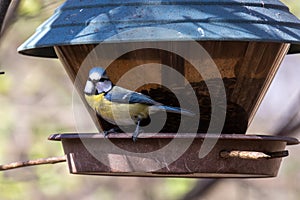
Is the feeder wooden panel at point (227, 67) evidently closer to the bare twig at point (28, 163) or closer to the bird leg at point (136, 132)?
the bird leg at point (136, 132)

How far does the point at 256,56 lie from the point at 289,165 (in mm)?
5570

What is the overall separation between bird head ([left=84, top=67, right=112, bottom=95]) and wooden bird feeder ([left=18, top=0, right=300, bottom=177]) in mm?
66

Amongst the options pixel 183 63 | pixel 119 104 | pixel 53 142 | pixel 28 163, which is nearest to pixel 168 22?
pixel 183 63

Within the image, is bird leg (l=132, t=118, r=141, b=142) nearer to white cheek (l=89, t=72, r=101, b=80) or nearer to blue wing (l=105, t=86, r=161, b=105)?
blue wing (l=105, t=86, r=161, b=105)

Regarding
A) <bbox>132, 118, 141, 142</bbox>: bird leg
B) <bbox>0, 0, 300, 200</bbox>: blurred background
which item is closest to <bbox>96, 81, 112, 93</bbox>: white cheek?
<bbox>132, 118, 141, 142</bbox>: bird leg

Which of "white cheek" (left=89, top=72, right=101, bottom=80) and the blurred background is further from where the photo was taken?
the blurred background

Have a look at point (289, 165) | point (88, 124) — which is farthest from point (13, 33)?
point (289, 165)

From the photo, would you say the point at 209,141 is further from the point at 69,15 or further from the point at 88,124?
the point at 88,124

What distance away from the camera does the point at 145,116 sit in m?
3.85

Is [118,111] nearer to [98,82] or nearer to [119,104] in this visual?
[119,104]

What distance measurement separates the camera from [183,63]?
391 centimetres

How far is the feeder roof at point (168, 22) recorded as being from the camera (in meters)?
3.60

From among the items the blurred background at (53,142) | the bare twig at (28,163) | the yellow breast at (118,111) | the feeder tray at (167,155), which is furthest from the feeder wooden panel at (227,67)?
the blurred background at (53,142)

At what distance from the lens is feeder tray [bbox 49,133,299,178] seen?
12.2 feet
